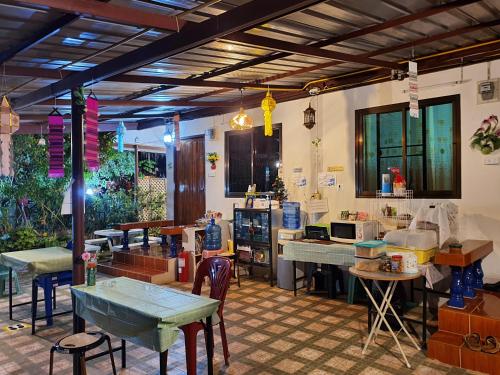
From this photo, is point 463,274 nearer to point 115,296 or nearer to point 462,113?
point 462,113

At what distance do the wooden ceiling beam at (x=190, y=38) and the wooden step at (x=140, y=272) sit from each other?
11.2 ft

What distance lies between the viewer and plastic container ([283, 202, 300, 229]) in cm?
672

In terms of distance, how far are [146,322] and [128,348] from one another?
1.70 meters

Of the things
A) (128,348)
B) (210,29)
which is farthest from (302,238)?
(210,29)

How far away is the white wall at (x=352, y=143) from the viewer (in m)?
5.13

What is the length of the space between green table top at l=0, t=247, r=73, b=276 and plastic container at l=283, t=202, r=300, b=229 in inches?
132

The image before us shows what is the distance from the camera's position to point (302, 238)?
652 centimetres

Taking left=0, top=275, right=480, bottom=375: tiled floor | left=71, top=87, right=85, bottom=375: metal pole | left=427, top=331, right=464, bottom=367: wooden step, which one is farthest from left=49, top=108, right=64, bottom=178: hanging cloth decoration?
left=427, top=331, right=464, bottom=367: wooden step

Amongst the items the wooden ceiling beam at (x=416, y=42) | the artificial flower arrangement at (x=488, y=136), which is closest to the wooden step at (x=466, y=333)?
the artificial flower arrangement at (x=488, y=136)

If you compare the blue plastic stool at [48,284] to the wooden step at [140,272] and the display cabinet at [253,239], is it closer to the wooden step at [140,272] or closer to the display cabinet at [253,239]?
the wooden step at [140,272]

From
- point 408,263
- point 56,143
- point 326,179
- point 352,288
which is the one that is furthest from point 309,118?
point 56,143

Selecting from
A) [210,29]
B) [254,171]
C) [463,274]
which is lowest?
[463,274]

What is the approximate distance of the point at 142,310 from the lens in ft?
9.91

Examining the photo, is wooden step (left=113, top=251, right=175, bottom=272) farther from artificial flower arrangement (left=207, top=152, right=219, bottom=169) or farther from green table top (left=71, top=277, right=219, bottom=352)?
green table top (left=71, top=277, right=219, bottom=352)
